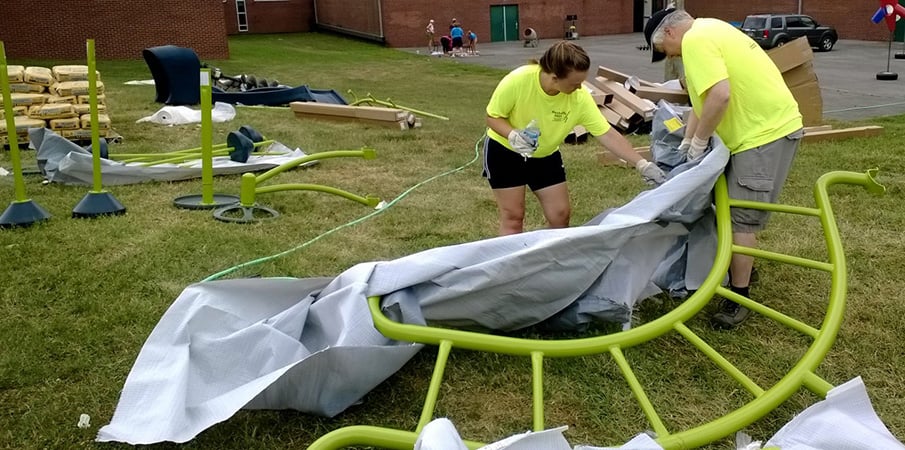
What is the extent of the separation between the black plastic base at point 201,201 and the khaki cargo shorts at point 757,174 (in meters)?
3.97

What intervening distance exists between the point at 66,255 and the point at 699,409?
3819 mm

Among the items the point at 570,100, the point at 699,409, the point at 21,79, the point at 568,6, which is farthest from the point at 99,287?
the point at 568,6

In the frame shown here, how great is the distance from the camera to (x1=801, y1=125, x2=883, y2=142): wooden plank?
8.49m

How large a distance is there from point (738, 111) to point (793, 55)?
5.58m

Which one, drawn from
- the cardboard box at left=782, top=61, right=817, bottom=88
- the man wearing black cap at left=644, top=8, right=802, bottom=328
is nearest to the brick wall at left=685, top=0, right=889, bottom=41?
the cardboard box at left=782, top=61, right=817, bottom=88

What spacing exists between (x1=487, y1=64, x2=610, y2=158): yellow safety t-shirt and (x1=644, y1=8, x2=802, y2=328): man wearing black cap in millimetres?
666

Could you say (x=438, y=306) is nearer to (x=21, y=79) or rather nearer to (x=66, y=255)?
(x=66, y=255)

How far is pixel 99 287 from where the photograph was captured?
163 inches

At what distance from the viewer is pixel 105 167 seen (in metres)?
6.79

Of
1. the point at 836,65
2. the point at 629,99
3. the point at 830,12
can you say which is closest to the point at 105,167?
the point at 629,99

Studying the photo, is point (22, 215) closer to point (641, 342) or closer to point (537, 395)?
point (537, 395)

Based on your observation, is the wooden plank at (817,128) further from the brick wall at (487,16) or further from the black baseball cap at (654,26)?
the brick wall at (487,16)

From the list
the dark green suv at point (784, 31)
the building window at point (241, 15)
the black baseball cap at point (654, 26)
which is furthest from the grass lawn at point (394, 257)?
the building window at point (241, 15)

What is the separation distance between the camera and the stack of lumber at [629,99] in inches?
368
